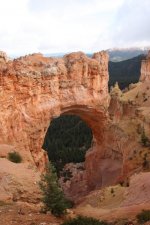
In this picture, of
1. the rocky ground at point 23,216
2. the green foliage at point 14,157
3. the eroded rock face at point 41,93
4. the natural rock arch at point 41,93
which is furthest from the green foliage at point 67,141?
the rocky ground at point 23,216

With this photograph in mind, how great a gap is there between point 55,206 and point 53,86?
1288 cm

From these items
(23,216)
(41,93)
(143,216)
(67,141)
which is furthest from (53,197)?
(67,141)

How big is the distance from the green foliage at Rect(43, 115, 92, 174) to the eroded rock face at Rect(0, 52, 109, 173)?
17006 mm

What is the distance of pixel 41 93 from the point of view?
77.5 ft

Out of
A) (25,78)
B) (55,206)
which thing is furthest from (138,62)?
(55,206)

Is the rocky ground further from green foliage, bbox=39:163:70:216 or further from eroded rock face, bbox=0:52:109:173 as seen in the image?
eroded rock face, bbox=0:52:109:173

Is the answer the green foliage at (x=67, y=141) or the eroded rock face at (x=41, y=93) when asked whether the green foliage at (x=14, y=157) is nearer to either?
the eroded rock face at (x=41, y=93)

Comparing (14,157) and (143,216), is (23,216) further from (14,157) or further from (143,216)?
(14,157)

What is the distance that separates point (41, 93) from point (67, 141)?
93.7ft

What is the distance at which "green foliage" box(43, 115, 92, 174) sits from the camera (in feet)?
144

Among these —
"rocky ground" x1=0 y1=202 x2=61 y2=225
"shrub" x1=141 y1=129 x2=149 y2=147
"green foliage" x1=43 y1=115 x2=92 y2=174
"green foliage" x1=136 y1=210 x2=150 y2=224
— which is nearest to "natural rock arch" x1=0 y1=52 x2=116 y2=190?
"shrub" x1=141 y1=129 x2=149 y2=147

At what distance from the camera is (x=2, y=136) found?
2105 centimetres

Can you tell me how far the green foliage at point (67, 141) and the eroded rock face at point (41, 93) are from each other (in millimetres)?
17006

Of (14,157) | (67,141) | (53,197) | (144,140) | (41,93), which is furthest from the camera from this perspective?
(67,141)
